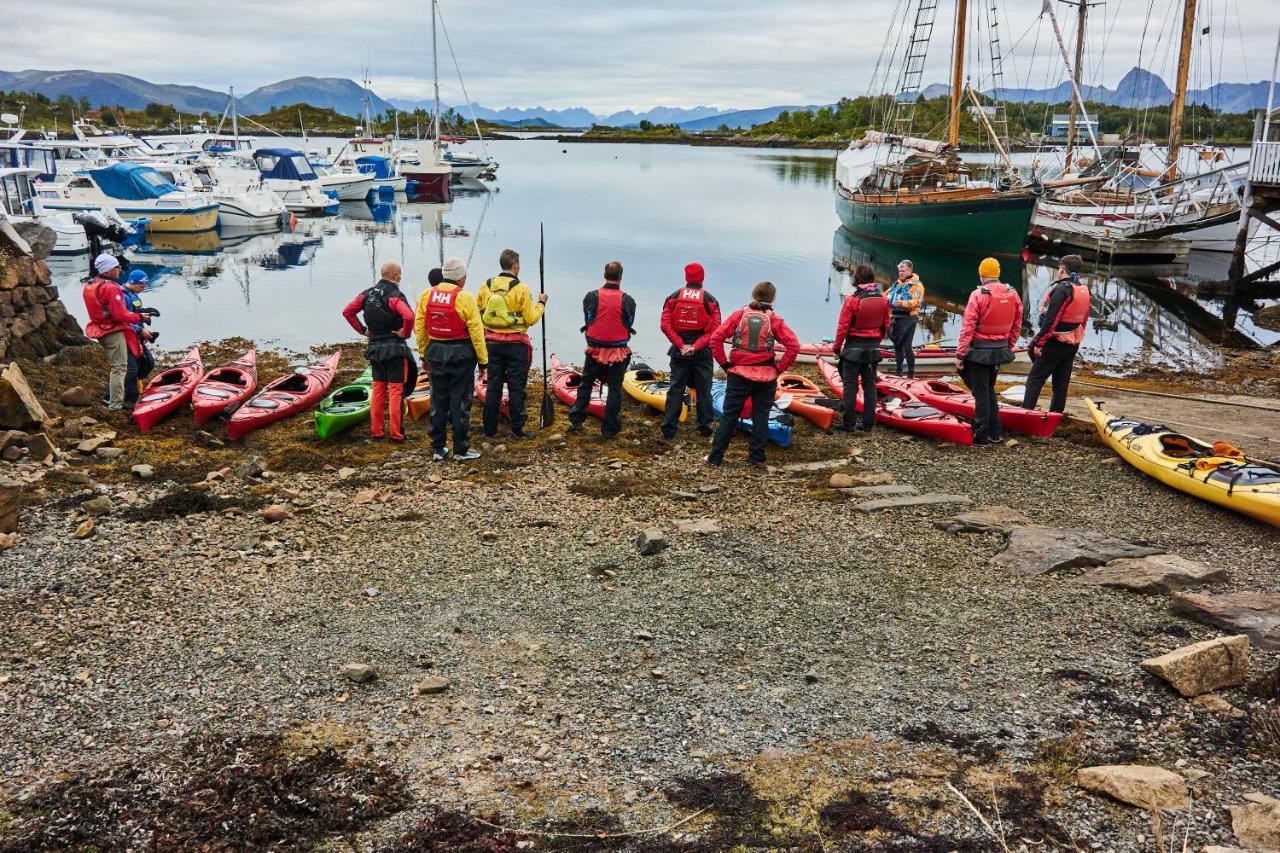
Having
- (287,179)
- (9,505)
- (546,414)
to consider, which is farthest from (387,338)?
(287,179)

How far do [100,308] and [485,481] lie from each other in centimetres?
523

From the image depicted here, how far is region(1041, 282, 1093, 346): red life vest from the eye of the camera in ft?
35.1

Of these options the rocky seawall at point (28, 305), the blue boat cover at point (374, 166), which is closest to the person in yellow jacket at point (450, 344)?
the rocky seawall at point (28, 305)

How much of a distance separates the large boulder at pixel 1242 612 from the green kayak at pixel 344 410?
8.51m

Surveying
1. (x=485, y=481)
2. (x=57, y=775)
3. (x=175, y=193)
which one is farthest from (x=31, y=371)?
(x=175, y=193)

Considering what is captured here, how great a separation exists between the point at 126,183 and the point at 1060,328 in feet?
127

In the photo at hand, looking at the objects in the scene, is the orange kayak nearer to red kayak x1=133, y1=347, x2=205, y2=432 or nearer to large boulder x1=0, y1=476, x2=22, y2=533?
red kayak x1=133, y1=347, x2=205, y2=432

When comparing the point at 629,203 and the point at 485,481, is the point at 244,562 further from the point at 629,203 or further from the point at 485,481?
the point at 629,203

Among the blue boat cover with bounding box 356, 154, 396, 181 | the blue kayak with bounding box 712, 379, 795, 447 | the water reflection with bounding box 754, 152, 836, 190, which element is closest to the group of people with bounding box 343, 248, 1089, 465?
the blue kayak with bounding box 712, 379, 795, 447

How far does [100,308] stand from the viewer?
35.9 ft

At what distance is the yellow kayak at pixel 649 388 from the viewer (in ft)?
41.0

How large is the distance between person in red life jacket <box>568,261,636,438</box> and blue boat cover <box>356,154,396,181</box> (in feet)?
161

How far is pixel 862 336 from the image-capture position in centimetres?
1097

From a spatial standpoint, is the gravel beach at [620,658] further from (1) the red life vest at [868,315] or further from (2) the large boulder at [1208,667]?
(1) the red life vest at [868,315]
